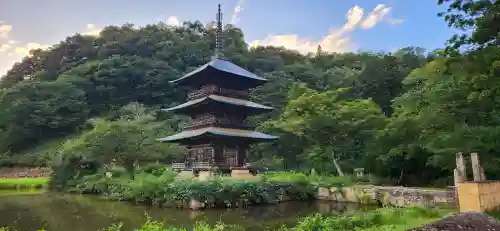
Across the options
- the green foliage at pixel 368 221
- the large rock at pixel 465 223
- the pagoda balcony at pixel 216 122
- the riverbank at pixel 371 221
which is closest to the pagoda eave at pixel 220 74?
the pagoda balcony at pixel 216 122

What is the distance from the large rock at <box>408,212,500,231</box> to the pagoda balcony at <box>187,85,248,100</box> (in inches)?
983

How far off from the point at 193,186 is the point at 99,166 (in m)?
18.2

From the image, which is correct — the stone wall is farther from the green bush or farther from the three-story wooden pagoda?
the three-story wooden pagoda

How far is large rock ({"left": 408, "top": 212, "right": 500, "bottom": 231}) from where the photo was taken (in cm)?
347

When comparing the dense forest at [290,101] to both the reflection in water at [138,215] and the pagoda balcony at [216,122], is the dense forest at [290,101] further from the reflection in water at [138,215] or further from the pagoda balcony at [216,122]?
the reflection in water at [138,215]

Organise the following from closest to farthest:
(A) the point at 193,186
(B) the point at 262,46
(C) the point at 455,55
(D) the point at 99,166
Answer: (C) the point at 455,55, (A) the point at 193,186, (D) the point at 99,166, (B) the point at 262,46

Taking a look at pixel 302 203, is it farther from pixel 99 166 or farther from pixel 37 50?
pixel 37 50

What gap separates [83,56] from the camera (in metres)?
67.2

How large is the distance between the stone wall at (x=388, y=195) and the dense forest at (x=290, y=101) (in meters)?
1.86

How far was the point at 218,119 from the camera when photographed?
90.6ft

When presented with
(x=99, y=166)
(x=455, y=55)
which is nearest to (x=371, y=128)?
(x=455, y=55)

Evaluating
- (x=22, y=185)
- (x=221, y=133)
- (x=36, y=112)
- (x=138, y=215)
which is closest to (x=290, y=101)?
(x=221, y=133)

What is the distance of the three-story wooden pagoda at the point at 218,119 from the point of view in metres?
26.7

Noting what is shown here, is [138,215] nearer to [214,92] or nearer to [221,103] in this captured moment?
[221,103]
